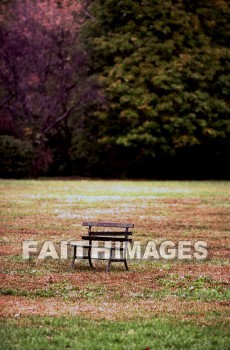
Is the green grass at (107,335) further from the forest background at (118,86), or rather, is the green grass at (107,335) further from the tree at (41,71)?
the forest background at (118,86)

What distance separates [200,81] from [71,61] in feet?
28.6

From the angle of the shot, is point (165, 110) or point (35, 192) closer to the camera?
point (35, 192)

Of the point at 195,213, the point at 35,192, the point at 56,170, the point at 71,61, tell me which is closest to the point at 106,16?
the point at 71,61

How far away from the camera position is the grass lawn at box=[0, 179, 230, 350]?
29.7 ft

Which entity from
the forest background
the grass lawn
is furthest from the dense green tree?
the grass lawn

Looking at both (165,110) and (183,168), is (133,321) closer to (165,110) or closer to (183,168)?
(165,110)

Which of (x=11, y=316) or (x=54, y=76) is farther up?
(x=54, y=76)

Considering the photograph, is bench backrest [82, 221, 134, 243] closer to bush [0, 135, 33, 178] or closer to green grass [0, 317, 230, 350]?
green grass [0, 317, 230, 350]

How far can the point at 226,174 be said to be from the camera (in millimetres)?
55750

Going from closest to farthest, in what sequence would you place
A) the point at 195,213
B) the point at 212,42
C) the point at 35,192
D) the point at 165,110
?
the point at 195,213
the point at 35,192
the point at 165,110
the point at 212,42

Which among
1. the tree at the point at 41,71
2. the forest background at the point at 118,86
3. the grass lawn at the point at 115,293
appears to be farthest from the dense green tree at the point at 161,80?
the grass lawn at the point at 115,293

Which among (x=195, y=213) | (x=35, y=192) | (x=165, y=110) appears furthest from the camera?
(x=165, y=110)

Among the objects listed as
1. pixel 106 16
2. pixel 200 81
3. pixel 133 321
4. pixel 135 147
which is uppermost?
pixel 106 16

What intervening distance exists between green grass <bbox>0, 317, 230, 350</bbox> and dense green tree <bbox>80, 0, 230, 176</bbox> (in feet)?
133
